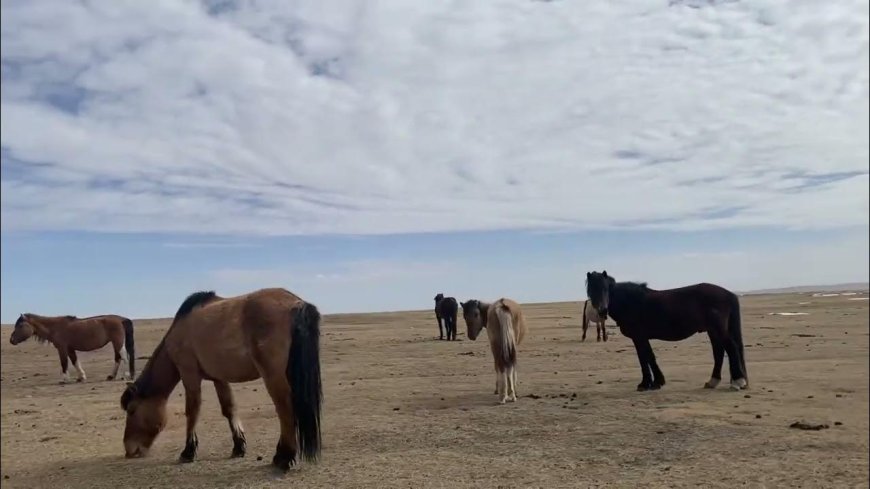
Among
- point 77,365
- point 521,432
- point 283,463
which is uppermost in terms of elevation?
point 77,365

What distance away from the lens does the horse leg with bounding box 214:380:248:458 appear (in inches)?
299

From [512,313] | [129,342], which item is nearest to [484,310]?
[512,313]

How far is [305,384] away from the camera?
262 inches

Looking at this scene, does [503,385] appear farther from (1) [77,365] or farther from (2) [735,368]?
(1) [77,365]

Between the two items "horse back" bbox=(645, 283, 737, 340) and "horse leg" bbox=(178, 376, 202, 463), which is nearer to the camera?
"horse leg" bbox=(178, 376, 202, 463)

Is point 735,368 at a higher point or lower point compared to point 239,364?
lower

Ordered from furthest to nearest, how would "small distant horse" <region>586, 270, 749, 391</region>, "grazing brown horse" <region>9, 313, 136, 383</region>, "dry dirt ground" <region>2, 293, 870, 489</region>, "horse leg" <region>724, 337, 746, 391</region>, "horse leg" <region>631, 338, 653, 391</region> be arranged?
1. "grazing brown horse" <region>9, 313, 136, 383</region>
2. "horse leg" <region>631, 338, 653, 391</region>
3. "small distant horse" <region>586, 270, 749, 391</region>
4. "horse leg" <region>724, 337, 746, 391</region>
5. "dry dirt ground" <region>2, 293, 870, 489</region>

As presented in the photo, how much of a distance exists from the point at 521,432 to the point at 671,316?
476 centimetres

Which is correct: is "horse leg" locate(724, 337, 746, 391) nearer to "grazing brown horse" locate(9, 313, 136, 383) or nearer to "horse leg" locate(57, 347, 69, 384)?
"grazing brown horse" locate(9, 313, 136, 383)

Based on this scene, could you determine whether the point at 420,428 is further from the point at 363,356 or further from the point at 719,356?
the point at 363,356

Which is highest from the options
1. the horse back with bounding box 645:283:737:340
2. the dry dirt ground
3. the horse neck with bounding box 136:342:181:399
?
the horse back with bounding box 645:283:737:340

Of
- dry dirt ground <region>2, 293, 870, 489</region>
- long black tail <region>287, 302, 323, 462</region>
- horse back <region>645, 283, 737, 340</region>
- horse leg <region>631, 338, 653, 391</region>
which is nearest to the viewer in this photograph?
dry dirt ground <region>2, 293, 870, 489</region>

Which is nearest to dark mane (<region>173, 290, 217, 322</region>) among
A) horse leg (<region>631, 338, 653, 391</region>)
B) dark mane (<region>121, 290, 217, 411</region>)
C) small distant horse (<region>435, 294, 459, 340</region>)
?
dark mane (<region>121, 290, 217, 411</region>)

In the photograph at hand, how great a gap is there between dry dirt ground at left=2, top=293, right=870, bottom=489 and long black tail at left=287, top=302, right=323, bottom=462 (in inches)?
12.7
